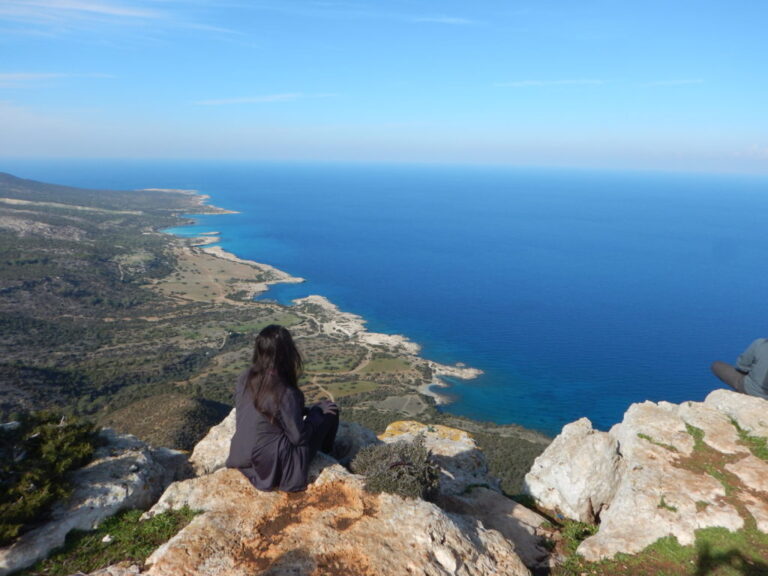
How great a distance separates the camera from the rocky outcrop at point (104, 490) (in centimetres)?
626

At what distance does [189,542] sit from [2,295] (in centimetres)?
9431

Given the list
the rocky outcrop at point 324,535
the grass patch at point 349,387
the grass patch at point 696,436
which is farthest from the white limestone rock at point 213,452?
the grass patch at point 349,387

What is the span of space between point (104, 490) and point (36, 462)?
1.24 m

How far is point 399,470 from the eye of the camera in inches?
299

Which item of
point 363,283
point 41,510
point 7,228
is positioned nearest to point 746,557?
point 41,510

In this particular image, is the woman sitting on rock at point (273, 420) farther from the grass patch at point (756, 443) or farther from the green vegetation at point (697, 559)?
the grass patch at point (756, 443)

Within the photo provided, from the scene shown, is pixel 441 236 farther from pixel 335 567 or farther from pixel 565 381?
pixel 335 567

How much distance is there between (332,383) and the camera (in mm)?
61219

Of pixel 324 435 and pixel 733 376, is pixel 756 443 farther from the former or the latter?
pixel 324 435

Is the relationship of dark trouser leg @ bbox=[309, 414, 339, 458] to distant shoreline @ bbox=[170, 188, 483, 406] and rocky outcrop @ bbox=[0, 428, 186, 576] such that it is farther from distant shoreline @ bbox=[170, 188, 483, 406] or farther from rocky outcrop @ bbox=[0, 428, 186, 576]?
distant shoreline @ bbox=[170, 188, 483, 406]

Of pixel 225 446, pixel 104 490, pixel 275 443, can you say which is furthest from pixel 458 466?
pixel 104 490

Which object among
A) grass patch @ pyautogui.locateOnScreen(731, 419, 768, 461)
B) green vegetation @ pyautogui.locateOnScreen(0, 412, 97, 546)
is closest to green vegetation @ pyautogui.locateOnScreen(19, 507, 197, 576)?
green vegetation @ pyautogui.locateOnScreen(0, 412, 97, 546)

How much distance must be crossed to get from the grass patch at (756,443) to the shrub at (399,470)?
727 centimetres

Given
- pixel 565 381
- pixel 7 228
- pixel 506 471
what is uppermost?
pixel 7 228
